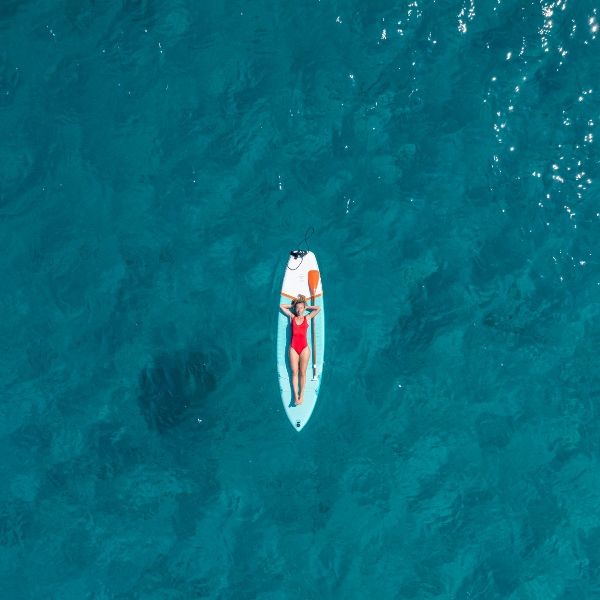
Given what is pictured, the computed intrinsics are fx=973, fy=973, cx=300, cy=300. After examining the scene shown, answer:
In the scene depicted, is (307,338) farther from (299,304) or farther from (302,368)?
(299,304)

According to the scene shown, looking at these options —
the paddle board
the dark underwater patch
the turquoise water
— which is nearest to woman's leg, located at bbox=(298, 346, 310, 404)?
the paddle board

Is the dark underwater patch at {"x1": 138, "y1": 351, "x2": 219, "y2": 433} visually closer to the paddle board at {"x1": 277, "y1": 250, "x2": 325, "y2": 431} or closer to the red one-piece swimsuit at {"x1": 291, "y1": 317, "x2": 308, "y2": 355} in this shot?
the paddle board at {"x1": 277, "y1": 250, "x2": 325, "y2": 431}

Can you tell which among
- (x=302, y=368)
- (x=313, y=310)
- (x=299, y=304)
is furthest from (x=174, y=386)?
(x=313, y=310)

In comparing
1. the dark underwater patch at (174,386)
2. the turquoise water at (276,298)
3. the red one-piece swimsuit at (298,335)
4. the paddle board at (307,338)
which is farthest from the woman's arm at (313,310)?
the dark underwater patch at (174,386)

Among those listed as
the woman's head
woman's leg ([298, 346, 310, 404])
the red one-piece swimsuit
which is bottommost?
woman's leg ([298, 346, 310, 404])

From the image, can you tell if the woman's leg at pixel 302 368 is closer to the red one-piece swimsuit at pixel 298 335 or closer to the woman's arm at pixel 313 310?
the red one-piece swimsuit at pixel 298 335

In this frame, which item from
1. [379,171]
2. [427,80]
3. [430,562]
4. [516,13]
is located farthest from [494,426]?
[516,13]
